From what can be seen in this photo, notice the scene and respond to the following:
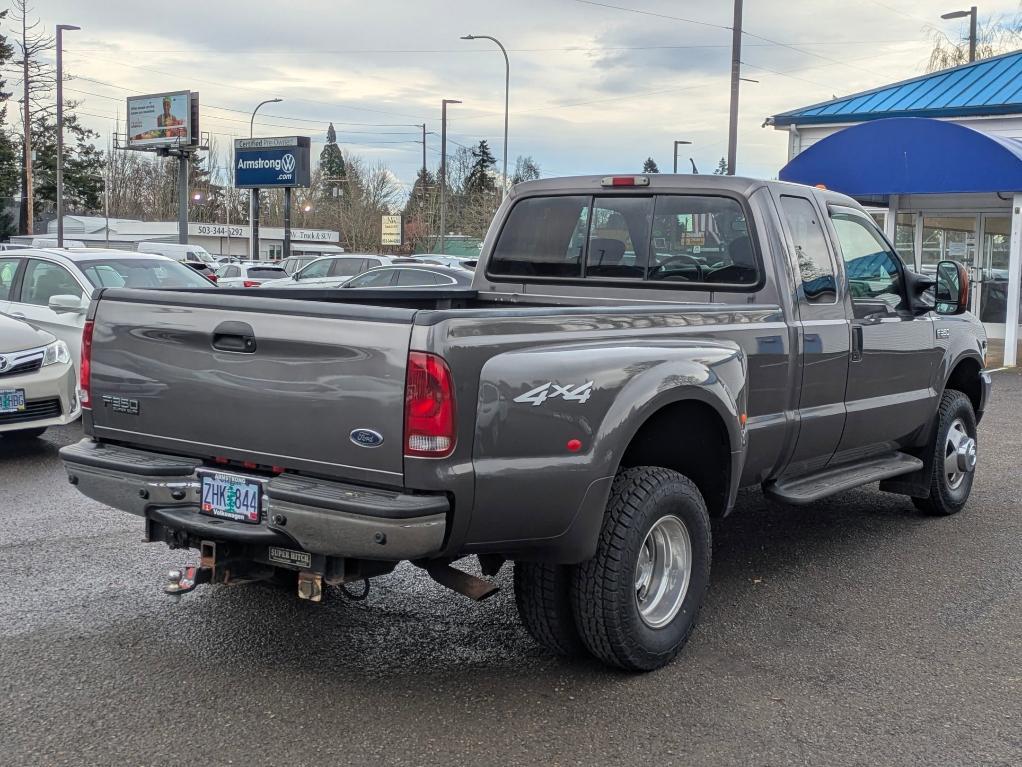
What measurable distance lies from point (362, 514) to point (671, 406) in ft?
5.06

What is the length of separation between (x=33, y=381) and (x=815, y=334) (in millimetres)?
6089

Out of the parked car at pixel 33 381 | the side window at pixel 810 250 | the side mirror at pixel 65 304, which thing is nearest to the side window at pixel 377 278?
the side mirror at pixel 65 304

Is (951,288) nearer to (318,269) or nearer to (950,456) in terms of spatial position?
(950,456)

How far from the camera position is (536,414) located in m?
3.70

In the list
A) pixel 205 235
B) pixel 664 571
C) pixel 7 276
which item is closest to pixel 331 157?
pixel 205 235

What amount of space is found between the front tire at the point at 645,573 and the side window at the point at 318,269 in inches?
872

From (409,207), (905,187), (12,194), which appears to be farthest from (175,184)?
(905,187)

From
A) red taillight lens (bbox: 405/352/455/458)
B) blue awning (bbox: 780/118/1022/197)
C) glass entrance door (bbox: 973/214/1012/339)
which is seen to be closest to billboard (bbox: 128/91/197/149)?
blue awning (bbox: 780/118/1022/197)

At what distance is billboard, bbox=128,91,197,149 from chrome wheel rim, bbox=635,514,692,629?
41.6 meters

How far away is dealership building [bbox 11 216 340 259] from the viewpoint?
71.6 metres

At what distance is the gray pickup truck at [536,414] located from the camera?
3.53 meters

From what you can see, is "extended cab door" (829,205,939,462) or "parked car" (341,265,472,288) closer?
"extended cab door" (829,205,939,462)

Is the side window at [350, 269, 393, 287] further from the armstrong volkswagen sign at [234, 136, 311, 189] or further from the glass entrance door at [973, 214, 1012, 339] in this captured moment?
the armstrong volkswagen sign at [234, 136, 311, 189]

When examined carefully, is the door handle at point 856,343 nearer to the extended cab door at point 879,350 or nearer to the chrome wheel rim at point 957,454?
the extended cab door at point 879,350
